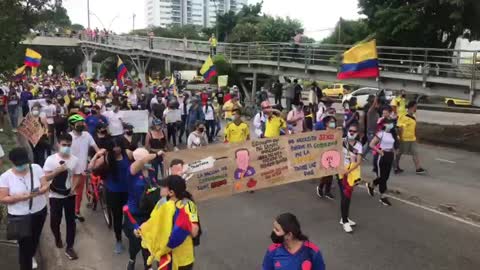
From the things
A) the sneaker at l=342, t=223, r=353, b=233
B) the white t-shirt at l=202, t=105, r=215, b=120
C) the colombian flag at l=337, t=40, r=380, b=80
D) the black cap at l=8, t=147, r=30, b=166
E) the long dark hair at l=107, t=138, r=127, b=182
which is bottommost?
the sneaker at l=342, t=223, r=353, b=233

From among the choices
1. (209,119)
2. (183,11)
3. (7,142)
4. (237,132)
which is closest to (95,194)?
(237,132)

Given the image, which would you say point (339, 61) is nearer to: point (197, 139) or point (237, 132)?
point (237, 132)

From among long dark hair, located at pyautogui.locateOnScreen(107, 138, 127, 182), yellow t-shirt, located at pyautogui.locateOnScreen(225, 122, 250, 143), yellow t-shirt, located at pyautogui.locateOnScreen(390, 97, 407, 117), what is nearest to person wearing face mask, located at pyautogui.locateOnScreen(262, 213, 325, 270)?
long dark hair, located at pyautogui.locateOnScreen(107, 138, 127, 182)

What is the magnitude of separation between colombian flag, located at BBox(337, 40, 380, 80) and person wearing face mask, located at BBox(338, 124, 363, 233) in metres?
4.52

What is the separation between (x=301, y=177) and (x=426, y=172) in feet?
17.5

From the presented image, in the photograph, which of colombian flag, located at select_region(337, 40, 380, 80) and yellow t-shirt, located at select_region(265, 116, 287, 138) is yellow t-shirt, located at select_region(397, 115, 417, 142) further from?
yellow t-shirt, located at select_region(265, 116, 287, 138)

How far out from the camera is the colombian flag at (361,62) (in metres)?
12.8

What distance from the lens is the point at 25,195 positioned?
5.93 meters

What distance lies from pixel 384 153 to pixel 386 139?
0.44 metres

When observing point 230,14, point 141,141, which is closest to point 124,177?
point 141,141

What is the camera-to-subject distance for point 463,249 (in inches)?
301

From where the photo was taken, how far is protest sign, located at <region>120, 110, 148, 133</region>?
44.4ft

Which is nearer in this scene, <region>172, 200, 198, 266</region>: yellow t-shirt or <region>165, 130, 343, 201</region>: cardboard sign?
<region>172, 200, 198, 266</region>: yellow t-shirt

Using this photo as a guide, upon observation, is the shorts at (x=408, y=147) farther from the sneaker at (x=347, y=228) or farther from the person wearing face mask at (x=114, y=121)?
the person wearing face mask at (x=114, y=121)
